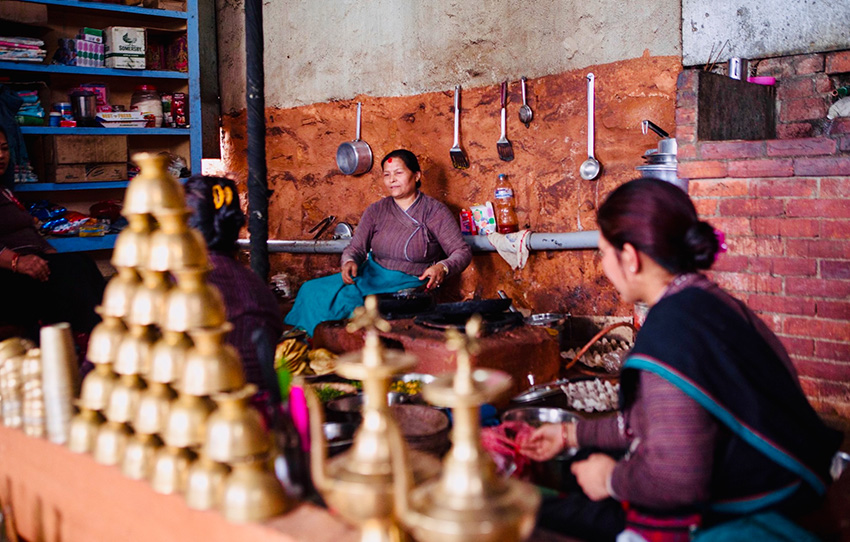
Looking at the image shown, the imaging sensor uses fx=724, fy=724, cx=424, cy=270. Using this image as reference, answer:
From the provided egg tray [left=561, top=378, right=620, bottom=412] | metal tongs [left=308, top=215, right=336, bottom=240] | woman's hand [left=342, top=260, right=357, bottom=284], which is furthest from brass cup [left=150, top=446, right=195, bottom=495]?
metal tongs [left=308, top=215, right=336, bottom=240]

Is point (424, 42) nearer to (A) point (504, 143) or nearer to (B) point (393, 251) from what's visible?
(A) point (504, 143)

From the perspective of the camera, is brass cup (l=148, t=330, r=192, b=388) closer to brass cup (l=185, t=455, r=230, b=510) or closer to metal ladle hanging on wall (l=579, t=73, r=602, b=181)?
brass cup (l=185, t=455, r=230, b=510)

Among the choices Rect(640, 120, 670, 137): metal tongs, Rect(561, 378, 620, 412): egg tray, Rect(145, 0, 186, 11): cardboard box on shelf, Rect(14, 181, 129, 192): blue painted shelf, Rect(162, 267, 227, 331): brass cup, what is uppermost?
Rect(145, 0, 186, 11): cardboard box on shelf

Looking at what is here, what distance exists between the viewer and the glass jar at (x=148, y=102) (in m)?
6.11

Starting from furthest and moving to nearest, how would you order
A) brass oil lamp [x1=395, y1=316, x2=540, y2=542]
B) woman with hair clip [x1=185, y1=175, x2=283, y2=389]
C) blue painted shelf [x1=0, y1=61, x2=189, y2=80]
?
blue painted shelf [x1=0, y1=61, x2=189, y2=80], woman with hair clip [x1=185, y1=175, x2=283, y2=389], brass oil lamp [x1=395, y1=316, x2=540, y2=542]

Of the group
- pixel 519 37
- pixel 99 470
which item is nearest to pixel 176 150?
pixel 519 37

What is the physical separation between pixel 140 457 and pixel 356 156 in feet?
16.6

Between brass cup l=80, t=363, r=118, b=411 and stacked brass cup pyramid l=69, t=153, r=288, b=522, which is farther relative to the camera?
brass cup l=80, t=363, r=118, b=411

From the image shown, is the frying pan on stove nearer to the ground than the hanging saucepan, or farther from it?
nearer to the ground

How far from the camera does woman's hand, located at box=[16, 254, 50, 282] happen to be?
420 cm

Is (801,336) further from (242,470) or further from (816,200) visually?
(242,470)

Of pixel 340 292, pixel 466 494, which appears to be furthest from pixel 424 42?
pixel 466 494

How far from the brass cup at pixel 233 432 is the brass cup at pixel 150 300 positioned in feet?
0.83

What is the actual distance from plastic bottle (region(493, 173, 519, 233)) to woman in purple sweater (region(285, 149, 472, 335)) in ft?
1.40
